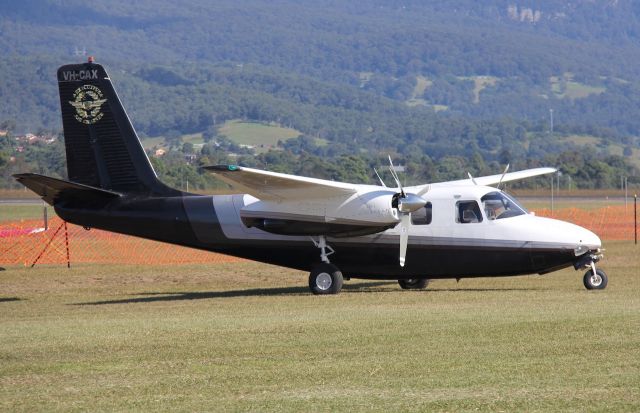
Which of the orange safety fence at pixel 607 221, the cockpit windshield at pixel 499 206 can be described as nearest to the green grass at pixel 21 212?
the orange safety fence at pixel 607 221

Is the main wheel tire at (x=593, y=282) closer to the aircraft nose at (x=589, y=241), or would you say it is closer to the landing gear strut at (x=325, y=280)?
the aircraft nose at (x=589, y=241)

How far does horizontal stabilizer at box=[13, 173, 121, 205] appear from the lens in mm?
25594

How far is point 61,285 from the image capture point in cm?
3003

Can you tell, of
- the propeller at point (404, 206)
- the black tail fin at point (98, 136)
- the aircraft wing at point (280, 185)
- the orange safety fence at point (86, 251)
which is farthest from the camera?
the orange safety fence at point (86, 251)

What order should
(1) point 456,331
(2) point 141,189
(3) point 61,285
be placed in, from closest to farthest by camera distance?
(1) point 456,331, (2) point 141,189, (3) point 61,285

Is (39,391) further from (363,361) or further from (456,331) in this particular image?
(456,331)

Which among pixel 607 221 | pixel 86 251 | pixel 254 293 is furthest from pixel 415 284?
pixel 607 221

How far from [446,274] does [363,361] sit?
1069 centimetres

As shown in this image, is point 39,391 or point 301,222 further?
point 301,222

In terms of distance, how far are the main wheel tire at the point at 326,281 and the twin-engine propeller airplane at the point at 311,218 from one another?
0.07 ft

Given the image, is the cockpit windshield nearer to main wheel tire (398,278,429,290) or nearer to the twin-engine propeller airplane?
the twin-engine propeller airplane

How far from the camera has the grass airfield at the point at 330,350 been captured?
43.1 ft

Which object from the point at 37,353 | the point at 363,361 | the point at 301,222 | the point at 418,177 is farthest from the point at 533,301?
the point at 418,177

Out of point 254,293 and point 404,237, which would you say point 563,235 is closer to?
point 404,237
